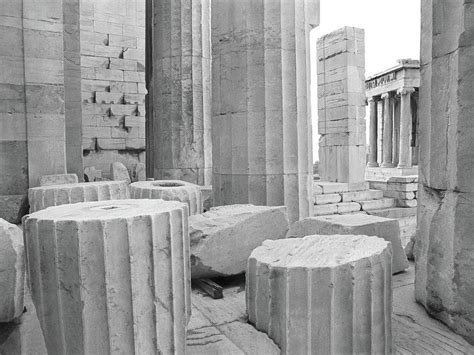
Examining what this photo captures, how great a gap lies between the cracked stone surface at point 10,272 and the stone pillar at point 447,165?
9.04 feet

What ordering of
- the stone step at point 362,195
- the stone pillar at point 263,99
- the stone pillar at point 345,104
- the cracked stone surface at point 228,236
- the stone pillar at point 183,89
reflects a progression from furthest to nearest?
A: the stone pillar at point 345,104 < the stone step at point 362,195 < the stone pillar at point 183,89 < the stone pillar at point 263,99 < the cracked stone surface at point 228,236

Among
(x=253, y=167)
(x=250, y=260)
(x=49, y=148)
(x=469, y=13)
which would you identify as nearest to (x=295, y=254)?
(x=250, y=260)

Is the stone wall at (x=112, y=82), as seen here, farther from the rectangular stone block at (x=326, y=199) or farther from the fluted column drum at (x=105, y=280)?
the fluted column drum at (x=105, y=280)

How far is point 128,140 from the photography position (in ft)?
37.8

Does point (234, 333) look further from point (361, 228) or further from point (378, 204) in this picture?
point (378, 204)

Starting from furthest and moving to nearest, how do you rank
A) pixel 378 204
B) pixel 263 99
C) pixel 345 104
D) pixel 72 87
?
pixel 345 104, pixel 378 204, pixel 72 87, pixel 263 99

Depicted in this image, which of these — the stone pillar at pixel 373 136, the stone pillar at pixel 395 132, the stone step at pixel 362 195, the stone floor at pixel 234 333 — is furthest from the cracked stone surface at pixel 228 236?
the stone pillar at pixel 373 136

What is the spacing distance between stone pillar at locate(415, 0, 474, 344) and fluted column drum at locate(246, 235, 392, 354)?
1.96 feet

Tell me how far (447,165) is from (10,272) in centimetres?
284

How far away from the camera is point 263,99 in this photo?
5.46 metres

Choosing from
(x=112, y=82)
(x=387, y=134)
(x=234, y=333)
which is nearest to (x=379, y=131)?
(x=387, y=134)

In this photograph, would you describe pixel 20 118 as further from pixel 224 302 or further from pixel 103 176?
pixel 103 176

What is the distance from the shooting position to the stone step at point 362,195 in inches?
440

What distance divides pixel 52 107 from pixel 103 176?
16.8 ft
